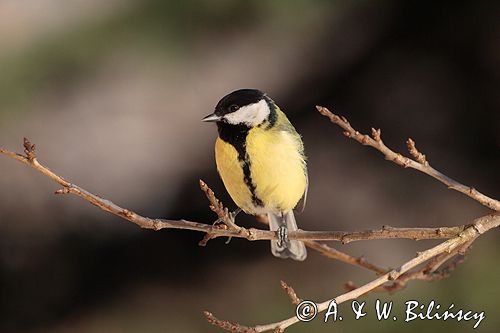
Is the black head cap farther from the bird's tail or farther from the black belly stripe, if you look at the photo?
the bird's tail

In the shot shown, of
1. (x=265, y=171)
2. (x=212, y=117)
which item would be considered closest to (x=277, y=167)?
(x=265, y=171)

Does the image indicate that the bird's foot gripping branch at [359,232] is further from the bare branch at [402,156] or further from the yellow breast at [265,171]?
the yellow breast at [265,171]

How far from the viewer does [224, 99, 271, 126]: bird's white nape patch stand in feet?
5.88

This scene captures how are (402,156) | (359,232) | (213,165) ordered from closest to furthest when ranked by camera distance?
(402,156), (359,232), (213,165)

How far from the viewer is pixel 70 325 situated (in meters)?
5.04

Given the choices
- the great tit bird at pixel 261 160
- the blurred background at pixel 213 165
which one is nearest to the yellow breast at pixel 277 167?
the great tit bird at pixel 261 160

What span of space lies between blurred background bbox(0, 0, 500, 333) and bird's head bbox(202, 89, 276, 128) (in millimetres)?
2540

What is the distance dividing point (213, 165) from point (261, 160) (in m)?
3.10

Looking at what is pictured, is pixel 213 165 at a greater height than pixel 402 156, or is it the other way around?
pixel 213 165

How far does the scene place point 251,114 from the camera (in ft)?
6.18

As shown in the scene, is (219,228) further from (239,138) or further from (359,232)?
(239,138)

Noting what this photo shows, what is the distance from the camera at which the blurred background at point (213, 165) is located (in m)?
4.68

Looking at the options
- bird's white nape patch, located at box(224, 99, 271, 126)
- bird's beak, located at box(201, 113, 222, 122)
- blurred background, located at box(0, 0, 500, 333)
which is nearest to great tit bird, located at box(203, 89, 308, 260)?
bird's white nape patch, located at box(224, 99, 271, 126)

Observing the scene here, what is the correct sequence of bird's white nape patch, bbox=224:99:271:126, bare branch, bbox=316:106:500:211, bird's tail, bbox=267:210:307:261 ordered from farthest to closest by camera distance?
1. bird's tail, bbox=267:210:307:261
2. bird's white nape patch, bbox=224:99:271:126
3. bare branch, bbox=316:106:500:211
